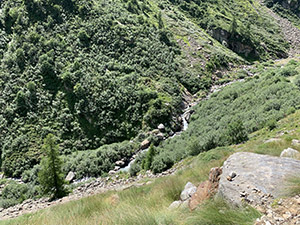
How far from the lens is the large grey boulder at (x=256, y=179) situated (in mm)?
4406

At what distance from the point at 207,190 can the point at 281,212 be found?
6.99ft

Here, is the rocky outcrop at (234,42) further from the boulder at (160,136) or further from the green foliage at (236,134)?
→ the green foliage at (236,134)

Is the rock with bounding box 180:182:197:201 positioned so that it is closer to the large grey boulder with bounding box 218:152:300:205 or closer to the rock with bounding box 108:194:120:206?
the large grey boulder with bounding box 218:152:300:205

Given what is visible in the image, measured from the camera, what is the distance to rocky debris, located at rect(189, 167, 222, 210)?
541 cm

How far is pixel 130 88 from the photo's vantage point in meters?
42.1

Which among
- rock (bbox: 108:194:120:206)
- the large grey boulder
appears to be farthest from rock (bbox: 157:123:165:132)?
the large grey boulder

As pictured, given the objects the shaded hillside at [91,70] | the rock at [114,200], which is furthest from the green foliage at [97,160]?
the rock at [114,200]

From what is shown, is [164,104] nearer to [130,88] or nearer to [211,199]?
[130,88]

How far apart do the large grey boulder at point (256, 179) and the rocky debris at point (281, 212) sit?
224 millimetres

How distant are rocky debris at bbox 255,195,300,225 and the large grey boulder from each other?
0.22 m

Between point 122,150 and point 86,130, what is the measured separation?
1007 cm

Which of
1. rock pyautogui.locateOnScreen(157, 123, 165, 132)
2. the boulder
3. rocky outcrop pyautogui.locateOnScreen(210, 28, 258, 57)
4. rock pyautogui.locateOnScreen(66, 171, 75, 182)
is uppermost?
rocky outcrop pyautogui.locateOnScreen(210, 28, 258, 57)

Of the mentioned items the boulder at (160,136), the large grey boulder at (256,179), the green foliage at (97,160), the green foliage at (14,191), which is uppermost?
the large grey boulder at (256,179)

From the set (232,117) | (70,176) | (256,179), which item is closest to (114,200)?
(256,179)
